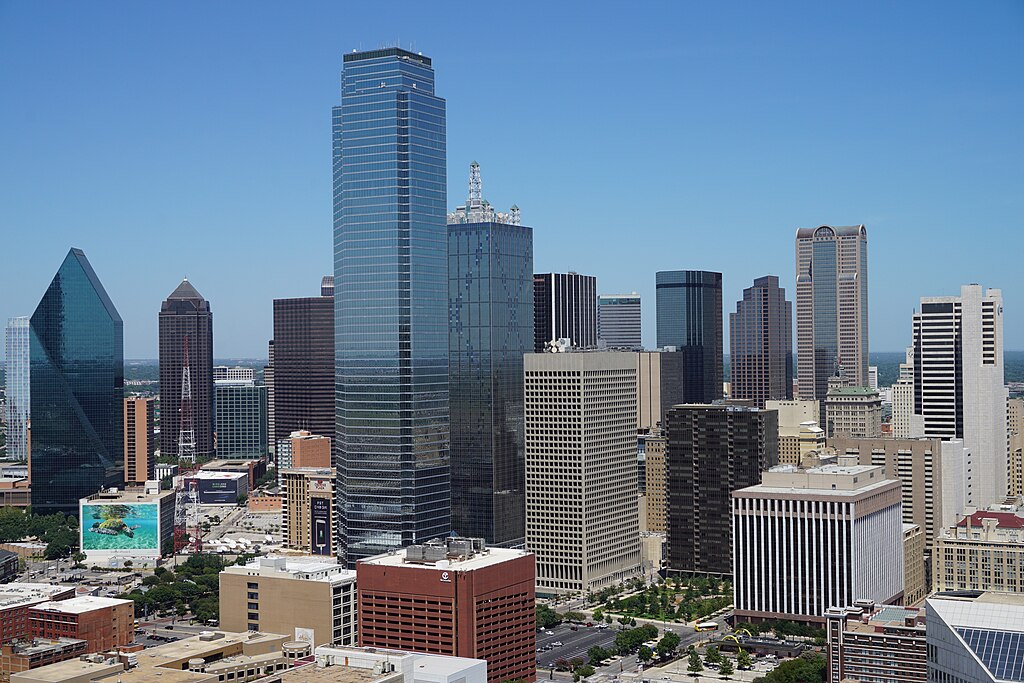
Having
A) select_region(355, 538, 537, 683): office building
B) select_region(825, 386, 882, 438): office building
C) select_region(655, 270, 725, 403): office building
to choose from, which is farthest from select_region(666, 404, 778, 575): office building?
select_region(655, 270, 725, 403): office building

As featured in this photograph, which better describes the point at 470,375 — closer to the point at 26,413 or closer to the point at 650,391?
the point at 650,391

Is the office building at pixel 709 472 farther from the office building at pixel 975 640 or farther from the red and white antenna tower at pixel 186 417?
the red and white antenna tower at pixel 186 417

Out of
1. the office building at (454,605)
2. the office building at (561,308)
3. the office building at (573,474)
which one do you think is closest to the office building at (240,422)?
the office building at (561,308)

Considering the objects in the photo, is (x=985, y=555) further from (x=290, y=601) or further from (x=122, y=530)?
(x=122, y=530)

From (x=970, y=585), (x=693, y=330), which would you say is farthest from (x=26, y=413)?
(x=970, y=585)

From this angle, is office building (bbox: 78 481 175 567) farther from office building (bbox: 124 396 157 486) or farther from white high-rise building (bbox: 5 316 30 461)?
white high-rise building (bbox: 5 316 30 461)

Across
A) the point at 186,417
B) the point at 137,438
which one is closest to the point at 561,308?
the point at 137,438

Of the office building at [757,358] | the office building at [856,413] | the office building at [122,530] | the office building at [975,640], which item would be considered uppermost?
the office building at [757,358]
